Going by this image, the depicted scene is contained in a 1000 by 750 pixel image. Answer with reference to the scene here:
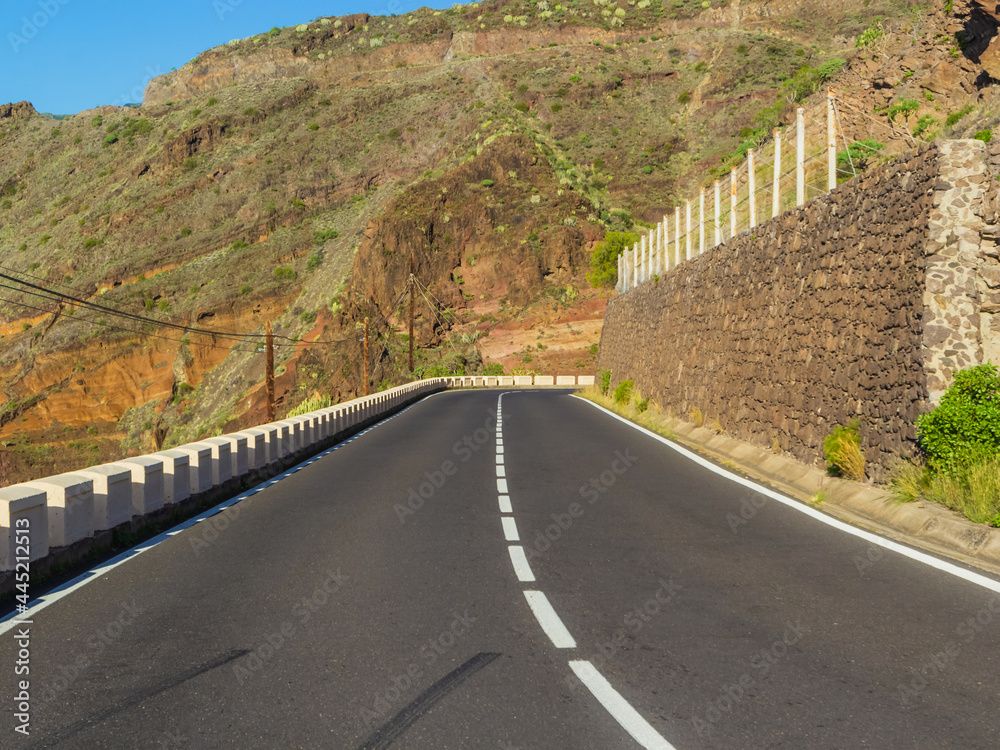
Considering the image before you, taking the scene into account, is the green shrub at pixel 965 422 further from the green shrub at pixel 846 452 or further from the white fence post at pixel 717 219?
the white fence post at pixel 717 219

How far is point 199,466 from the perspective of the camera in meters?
11.6

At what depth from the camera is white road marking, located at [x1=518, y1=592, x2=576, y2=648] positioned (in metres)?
5.47

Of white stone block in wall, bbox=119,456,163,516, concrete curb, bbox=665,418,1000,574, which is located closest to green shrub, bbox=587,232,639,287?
concrete curb, bbox=665,418,1000,574

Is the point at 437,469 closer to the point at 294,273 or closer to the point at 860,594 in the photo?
the point at 860,594

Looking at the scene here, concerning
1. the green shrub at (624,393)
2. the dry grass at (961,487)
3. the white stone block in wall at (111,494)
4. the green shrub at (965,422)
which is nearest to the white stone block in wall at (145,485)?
the white stone block in wall at (111,494)

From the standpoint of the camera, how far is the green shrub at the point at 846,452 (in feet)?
36.1

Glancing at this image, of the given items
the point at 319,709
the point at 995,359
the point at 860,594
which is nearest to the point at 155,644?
the point at 319,709

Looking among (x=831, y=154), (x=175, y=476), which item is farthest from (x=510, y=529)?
(x=831, y=154)

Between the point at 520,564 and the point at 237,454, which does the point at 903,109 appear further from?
the point at 520,564

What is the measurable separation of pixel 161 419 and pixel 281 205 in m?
37.6

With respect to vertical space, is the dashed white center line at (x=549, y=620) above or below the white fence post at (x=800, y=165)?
below

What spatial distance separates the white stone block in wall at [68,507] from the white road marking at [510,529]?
4208mm

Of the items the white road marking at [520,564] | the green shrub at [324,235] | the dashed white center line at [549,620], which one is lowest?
the white road marking at [520,564]

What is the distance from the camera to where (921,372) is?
32.3 ft
